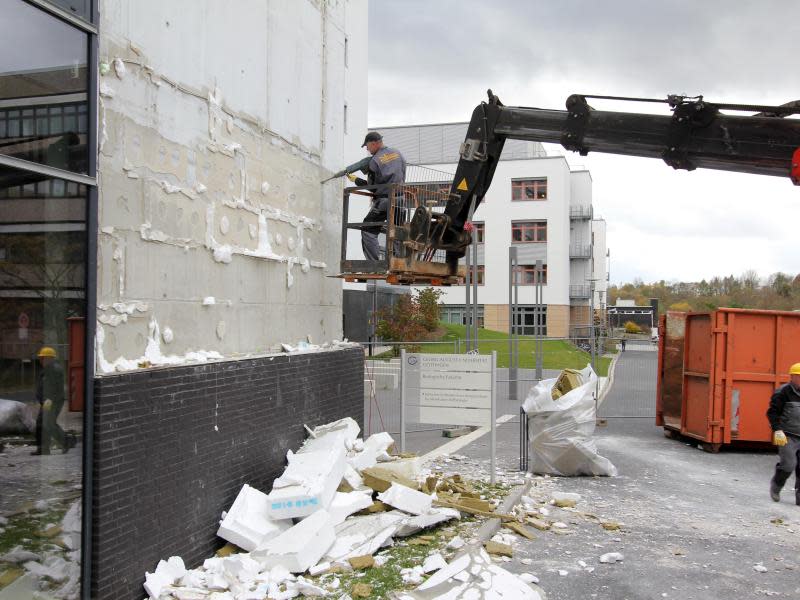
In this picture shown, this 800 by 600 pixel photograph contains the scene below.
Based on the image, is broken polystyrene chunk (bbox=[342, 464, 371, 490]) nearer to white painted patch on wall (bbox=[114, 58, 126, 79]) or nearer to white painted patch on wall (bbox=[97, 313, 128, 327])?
white painted patch on wall (bbox=[97, 313, 128, 327])

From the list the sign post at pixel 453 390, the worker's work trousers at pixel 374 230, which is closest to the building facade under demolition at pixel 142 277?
the worker's work trousers at pixel 374 230

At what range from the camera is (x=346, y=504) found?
726 centimetres

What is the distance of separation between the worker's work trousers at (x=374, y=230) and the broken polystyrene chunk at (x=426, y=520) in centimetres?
324

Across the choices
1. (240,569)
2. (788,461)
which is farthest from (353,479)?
(788,461)

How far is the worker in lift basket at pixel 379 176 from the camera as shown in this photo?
9.16 metres

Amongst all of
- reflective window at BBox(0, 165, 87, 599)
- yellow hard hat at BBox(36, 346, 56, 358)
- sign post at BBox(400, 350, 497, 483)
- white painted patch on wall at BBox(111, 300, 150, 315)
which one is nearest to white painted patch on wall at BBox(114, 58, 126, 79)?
reflective window at BBox(0, 165, 87, 599)

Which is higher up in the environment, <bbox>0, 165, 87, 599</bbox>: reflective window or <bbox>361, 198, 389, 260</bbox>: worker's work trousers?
<bbox>361, 198, 389, 260</bbox>: worker's work trousers

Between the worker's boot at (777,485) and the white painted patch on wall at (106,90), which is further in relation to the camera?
the worker's boot at (777,485)

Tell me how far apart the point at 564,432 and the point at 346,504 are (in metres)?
4.05

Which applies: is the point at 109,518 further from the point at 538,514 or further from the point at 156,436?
the point at 538,514

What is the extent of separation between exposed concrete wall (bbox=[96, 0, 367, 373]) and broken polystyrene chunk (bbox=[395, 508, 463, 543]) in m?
2.28

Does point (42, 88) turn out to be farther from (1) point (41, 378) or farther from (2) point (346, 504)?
(2) point (346, 504)

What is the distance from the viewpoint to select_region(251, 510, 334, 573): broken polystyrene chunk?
238 inches

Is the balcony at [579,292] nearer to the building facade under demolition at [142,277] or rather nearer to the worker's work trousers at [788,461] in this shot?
the worker's work trousers at [788,461]
